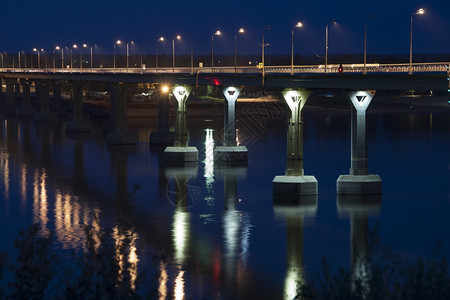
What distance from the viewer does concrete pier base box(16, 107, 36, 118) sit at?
163 metres

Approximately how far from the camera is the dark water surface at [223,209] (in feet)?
114

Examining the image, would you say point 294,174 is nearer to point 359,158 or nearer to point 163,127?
point 359,158

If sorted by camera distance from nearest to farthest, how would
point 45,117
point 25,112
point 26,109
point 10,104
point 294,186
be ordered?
point 294,186 < point 45,117 < point 25,112 < point 26,109 < point 10,104

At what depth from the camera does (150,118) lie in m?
162

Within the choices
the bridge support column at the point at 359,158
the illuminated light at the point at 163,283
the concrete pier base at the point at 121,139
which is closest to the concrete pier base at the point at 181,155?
the concrete pier base at the point at 121,139

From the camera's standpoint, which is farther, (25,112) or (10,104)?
(10,104)

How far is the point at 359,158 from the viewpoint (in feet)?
173

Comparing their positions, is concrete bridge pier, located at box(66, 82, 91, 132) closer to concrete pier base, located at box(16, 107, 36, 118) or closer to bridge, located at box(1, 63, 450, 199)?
bridge, located at box(1, 63, 450, 199)

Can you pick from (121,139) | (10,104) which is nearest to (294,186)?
(121,139)

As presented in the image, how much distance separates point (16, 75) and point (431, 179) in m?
120

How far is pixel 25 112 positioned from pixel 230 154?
9401 cm

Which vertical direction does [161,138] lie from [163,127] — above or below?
below

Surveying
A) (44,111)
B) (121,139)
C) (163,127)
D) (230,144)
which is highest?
(44,111)

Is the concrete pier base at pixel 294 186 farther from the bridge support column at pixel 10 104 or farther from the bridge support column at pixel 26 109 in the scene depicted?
the bridge support column at pixel 10 104
